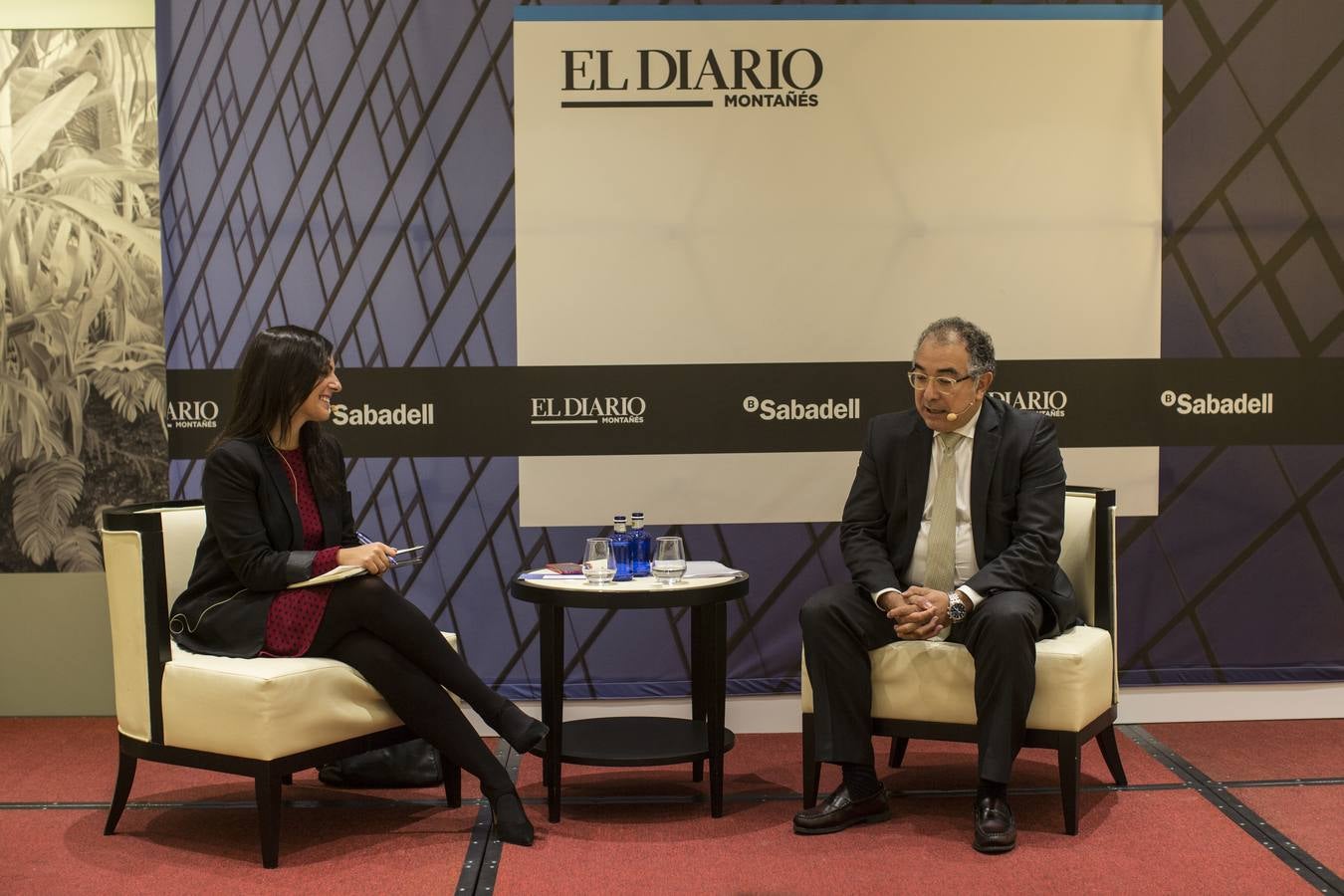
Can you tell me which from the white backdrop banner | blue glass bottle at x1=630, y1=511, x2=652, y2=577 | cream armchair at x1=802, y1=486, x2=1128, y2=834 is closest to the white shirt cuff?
cream armchair at x1=802, y1=486, x2=1128, y2=834

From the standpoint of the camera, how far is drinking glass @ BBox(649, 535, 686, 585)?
345 cm

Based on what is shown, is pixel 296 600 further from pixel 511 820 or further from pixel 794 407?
pixel 794 407

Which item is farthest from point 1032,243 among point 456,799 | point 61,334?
point 61,334

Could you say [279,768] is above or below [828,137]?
below

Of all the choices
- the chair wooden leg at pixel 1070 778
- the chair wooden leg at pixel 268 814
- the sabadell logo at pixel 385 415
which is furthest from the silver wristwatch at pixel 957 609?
the sabadell logo at pixel 385 415

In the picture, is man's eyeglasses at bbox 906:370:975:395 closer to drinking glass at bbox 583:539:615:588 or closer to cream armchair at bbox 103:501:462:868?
drinking glass at bbox 583:539:615:588

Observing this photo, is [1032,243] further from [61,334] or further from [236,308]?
[61,334]

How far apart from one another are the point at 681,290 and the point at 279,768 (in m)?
2.13

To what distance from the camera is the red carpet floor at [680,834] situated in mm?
2887

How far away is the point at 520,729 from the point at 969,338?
1603 mm

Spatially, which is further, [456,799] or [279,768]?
[456,799]

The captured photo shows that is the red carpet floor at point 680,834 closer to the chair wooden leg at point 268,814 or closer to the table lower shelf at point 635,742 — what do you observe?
the chair wooden leg at point 268,814

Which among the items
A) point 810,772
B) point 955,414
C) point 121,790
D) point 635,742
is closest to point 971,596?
point 955,414

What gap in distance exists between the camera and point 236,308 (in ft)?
14.3
